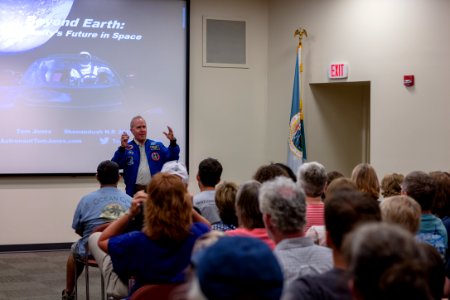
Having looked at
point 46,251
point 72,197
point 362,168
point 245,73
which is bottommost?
point 46,251

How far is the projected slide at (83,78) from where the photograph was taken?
24.3ft

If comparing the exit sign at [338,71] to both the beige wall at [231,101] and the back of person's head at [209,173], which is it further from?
the back of person's head at [209,173]

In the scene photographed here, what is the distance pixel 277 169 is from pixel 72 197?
13.0 feet

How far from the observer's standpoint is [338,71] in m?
7.79

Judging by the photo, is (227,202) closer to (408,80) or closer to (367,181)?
(367,181)

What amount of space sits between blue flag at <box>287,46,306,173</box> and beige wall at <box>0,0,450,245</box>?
186 mm

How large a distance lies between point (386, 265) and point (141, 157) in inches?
211

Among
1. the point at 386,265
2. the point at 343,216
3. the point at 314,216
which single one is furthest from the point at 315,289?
the point at 314,216

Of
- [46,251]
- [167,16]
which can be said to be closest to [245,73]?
[167,16]

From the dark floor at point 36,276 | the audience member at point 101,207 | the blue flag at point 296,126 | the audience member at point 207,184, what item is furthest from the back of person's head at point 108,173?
the blue flag at point 296,126

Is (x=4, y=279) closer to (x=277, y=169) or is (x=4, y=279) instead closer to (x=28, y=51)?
(x=28, y=51)

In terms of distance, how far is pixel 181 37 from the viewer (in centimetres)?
811

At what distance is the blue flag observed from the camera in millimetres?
8000

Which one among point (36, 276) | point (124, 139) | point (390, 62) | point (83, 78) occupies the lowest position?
point (36, 276)
